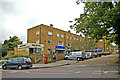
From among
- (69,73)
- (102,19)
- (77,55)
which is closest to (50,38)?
(77,55)

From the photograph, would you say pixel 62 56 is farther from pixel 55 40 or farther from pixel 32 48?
pixel 55 40

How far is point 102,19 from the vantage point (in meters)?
12.7

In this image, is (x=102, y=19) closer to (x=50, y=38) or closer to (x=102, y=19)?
(x=102, y=19)

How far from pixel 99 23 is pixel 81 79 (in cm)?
776

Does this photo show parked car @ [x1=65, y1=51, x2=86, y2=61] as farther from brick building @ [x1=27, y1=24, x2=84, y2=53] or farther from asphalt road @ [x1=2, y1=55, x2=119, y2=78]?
asphalt road @ [x1=2, y1=55, x2=119, y2=78]

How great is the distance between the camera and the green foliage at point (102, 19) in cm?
1221

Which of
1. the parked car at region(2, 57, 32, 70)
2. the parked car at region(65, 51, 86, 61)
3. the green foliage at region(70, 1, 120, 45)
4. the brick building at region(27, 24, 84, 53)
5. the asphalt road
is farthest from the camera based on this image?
the brick building at region(27, 24, 84, 53)

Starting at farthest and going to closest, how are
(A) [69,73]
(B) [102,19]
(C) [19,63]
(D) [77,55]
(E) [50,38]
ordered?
(E) [50,38] → (D) [77,55] → (C) [19,63] → (B) [102,19] → (A) [69,73]

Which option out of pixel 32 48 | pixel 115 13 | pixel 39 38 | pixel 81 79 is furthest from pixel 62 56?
pixel 81 79

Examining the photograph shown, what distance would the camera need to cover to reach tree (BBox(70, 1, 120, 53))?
12.2 metres

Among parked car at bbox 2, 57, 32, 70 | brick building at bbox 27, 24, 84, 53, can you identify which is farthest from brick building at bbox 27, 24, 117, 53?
parked car at bbox 2, 57, 32, 70

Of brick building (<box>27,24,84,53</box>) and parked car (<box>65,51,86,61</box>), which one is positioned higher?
brick building (<box>27,24,84,53</box>)

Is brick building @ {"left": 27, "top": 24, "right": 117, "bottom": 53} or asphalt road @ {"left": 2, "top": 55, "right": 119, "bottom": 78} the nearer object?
asphalt road @ {"left": 2, "top": 55, "right": 119, "bottom": 78}

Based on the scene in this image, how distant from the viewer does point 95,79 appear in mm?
7953
